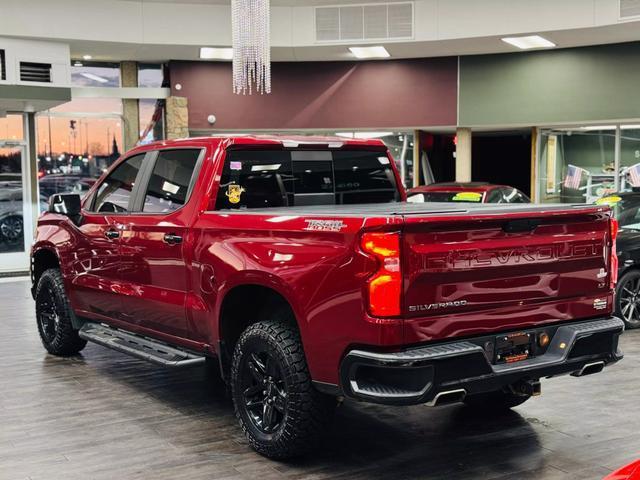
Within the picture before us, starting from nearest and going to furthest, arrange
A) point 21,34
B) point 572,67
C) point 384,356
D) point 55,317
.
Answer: point 384,356, point 55,317, point 21,34, point 572,67

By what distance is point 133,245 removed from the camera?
17.9 feet

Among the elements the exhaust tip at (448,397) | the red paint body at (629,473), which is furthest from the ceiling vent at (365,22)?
the red paint body at (629,473)

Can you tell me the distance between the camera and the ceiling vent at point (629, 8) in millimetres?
11938

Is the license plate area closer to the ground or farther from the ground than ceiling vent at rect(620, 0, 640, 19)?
closer to the ground

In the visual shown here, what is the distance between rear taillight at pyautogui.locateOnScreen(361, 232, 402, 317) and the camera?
363 centimetres

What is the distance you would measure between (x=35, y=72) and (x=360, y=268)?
35.1ft

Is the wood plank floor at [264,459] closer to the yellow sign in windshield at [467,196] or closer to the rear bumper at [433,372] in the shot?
the rear bumper at [433,372]

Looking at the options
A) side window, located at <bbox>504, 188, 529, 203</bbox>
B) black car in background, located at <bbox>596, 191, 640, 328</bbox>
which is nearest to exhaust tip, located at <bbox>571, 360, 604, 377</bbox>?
black car in background, located at <bbox>596, 191, 640, 328</bbox>

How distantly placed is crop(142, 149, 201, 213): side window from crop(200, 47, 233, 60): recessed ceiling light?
916cm

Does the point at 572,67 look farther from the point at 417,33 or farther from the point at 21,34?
the point at 21,34

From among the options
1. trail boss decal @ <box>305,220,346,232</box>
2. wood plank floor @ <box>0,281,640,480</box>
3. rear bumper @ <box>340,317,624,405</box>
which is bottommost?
wood plank floor @ <box>0,281,640,480</box>

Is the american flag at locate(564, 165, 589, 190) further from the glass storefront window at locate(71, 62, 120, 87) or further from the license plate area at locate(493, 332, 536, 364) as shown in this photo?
the license plate area at locate(493, 332, 536, 364)

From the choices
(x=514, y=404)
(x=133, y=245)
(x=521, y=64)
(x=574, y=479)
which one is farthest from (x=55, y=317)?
(x=521, y=64)

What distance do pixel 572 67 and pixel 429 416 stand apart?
10715 mm
